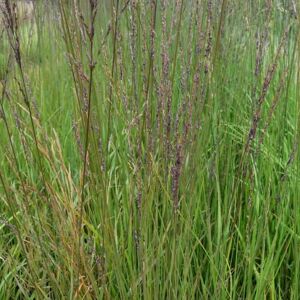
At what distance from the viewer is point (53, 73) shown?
9.41 feet

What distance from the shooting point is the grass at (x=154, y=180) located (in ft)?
3.61

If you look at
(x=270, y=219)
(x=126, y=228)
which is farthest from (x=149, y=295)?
(x=270, y=219)

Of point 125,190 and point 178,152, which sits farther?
point 125,190

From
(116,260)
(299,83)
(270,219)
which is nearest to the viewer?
(116,260)

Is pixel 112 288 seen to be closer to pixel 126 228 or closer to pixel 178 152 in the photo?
pixel 126 228

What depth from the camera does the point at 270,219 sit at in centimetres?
154

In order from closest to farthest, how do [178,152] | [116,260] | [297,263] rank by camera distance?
1. [178,152]
2. [116,260]
3. [297,263]

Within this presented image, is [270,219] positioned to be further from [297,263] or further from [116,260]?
[116,260]

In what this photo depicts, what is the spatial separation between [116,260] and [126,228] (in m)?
0.32

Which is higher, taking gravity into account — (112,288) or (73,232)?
(73,232)

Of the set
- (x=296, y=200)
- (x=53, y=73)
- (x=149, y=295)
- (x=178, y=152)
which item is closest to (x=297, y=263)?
(x=296, y=200)

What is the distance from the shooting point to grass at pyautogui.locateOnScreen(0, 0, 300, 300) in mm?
1101

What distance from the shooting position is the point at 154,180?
1.16 meters

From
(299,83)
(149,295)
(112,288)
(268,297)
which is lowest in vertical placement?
(268,297)
